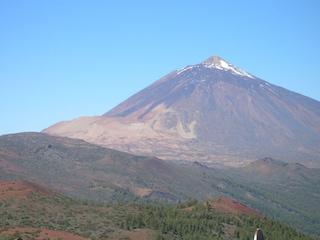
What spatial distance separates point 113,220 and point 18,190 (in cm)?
1667

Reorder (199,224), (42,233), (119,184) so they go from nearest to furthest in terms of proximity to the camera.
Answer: (42,233)
(199,224)
(119,184)

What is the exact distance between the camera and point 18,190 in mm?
88375

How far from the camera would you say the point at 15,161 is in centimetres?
17488

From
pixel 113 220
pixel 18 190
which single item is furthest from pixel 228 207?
pixel 18 190

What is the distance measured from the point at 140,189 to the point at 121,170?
25.3m

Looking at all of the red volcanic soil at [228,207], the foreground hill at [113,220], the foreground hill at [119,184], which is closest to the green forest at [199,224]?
the foreground hill at [113,220]

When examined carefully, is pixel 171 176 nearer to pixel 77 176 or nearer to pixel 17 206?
pixel 77 176

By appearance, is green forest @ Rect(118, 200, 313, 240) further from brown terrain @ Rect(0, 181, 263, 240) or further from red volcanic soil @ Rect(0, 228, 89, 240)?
red volcanic soil @ Rect(0, 228, 89, 240)

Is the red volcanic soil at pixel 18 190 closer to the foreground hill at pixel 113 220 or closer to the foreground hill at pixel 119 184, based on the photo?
the foreground hill at pixel 113 220

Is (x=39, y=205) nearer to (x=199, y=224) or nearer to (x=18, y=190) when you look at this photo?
(x=18, y=190)

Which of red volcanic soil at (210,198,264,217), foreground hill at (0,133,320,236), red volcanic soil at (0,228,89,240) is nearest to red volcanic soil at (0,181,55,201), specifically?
red volcanic soil at (0,228,89,240)

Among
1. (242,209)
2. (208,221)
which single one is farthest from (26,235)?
(242,209)

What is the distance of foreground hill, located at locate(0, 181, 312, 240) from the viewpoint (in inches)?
2810

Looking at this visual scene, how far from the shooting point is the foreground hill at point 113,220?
71375mm
